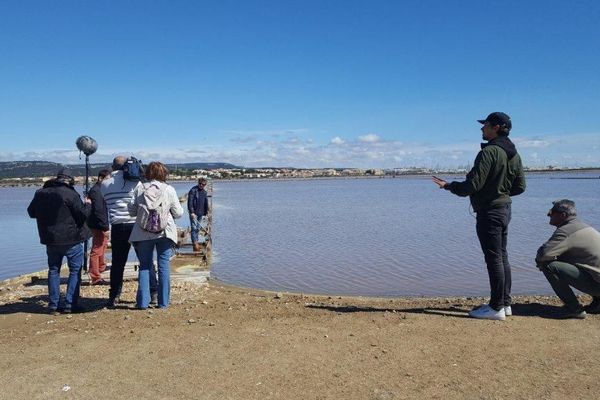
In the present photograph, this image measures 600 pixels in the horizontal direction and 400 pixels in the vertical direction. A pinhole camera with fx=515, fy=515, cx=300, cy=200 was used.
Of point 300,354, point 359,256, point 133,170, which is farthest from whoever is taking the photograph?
point 359,256

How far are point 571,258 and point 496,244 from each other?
920 millimetres

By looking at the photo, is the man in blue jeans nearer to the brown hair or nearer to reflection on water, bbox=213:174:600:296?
the brown hair

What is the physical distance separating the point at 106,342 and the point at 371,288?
5965mm

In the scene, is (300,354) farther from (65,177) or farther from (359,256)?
(359,256)

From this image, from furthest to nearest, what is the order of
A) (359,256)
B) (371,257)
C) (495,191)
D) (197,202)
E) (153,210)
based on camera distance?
(359,256)
(371,257)
(197,202)
(153,210)
(495,191)

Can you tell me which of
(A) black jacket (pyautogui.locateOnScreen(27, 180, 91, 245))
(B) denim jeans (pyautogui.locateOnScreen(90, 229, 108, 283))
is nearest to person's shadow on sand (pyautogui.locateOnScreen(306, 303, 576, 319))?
(A) black jacket (pyautogui.locateOnScreen(27, 180, 91, 245))

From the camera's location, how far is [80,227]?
6.49m

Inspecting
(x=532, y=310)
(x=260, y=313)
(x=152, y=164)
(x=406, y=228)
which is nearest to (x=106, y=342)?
(x=260, y=313)

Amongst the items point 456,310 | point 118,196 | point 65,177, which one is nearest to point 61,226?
point 65,177

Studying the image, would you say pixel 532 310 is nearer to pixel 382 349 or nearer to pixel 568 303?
pixel 568 303

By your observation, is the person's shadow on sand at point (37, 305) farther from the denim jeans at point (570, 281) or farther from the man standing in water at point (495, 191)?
the denim jeans at point (570, 281)

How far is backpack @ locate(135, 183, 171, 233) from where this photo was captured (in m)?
6.29

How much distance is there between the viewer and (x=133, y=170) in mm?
6973

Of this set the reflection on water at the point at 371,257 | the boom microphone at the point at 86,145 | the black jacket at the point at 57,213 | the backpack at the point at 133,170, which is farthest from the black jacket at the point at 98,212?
the reflection on water at the point at 371,257
